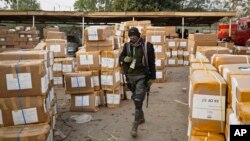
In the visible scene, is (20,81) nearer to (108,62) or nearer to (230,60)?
(230,60)

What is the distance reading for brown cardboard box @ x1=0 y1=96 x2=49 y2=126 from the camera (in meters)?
5.23

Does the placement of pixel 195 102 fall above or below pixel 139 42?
below

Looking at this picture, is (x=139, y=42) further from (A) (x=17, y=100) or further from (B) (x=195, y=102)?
(B) (x=195, y=102)

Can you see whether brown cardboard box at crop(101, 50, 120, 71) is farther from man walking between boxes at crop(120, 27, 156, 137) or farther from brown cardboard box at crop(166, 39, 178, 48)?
brown cardboard box at crop(166, 39, 178, 48)

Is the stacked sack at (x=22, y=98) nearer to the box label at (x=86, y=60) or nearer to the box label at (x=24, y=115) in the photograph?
the box label at (x=24, y=115)

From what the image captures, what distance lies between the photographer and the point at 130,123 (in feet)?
25.1

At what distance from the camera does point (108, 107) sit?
30.1 feet

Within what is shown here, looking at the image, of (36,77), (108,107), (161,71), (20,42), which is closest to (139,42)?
(36,77)

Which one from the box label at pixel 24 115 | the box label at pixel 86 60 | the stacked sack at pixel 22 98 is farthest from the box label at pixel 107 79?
the box label at pixel 24 115

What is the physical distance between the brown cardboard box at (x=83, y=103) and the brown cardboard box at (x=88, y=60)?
31.2 inches

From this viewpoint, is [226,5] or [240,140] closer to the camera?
[240,140]

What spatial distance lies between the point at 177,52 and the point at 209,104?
546 inches

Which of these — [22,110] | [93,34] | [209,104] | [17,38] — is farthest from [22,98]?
[17,38]

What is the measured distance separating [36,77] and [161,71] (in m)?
8.03
